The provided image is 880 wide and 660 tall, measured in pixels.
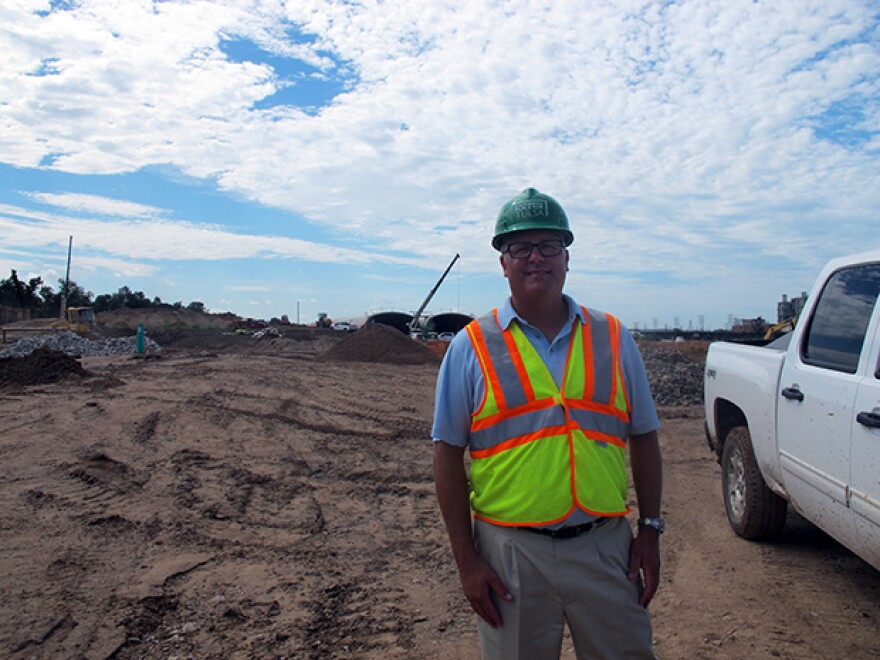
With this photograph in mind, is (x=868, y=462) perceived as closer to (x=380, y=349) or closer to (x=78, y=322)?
(x=380, y=349)

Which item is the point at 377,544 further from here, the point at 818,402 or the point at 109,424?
the point at 109,424

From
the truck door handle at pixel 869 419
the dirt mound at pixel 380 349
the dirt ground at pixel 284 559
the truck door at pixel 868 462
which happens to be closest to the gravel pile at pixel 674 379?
the dirt ground at pixel 284 559

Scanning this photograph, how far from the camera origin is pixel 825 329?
14.5ft

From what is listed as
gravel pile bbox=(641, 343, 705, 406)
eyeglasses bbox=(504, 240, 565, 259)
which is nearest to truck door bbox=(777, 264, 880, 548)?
eyeglasses bbox=(504, 240, 565, 259)

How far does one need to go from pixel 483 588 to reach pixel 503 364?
724mm

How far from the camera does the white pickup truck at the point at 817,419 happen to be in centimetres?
362

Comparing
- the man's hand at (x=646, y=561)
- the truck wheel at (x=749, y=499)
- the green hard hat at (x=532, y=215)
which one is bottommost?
the truck wheel at (x=749, y=499)

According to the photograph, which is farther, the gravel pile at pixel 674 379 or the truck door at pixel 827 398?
the gravel pile at pixel 674 379

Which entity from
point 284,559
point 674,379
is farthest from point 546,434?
point 674,379

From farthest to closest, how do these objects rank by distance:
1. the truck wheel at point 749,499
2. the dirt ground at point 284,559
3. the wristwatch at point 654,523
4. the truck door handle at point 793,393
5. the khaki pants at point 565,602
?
the truck wheel at point 749,499, the truck door handle at point 793,393, the dirt ground at point 284,559, the wristwatch at point 654,523, the khaki pants at point 565,602

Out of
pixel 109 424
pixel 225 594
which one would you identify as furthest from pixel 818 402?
pixel 109 424

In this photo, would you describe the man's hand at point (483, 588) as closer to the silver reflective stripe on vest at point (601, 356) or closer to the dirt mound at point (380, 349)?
the silver reflective stripe on vest at point (601, 356)

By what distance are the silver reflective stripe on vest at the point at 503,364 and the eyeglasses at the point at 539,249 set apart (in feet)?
0.84

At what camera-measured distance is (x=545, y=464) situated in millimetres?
2291
